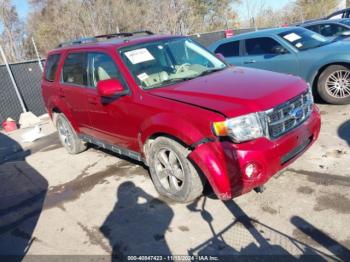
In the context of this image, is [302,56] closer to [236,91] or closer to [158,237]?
[236,91]

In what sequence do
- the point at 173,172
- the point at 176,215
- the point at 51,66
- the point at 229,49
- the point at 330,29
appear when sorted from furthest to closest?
the point at 330,29 < the point at 229,49 < the point at 51,66 < the point at 173,172 < the point at 176,215

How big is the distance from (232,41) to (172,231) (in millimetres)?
5446

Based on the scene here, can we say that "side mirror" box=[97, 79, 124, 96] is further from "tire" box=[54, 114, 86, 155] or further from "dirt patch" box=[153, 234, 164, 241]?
"tire" box=[54, 114, 86, 155]

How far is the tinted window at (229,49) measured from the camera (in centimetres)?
776

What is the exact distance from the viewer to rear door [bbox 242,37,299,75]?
686cm

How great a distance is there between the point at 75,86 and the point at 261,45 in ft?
13.5

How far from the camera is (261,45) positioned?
7340 mm

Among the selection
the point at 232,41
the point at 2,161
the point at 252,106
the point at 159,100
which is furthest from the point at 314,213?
the point at 2,161

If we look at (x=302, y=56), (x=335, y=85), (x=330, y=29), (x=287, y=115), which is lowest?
(x=335, y=85)

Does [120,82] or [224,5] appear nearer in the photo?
[120,82]

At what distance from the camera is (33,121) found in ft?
33.0

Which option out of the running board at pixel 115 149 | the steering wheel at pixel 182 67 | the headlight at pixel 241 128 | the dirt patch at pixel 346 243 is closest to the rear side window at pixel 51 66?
the running board at pixel 115 149

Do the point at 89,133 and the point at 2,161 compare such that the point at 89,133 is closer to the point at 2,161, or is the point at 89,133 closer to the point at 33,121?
the point at 2,161

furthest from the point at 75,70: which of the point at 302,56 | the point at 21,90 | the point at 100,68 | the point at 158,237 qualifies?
the point at 21,90
